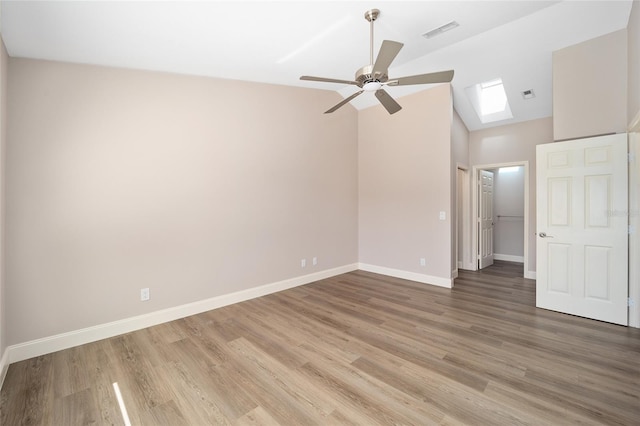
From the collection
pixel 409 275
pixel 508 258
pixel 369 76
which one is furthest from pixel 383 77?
pixel 508 258

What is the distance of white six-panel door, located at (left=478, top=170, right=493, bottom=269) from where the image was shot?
5773mm

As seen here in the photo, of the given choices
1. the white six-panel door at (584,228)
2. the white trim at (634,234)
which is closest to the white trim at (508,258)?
the white six-panel door at (584,228)

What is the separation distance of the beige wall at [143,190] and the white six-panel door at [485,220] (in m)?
3.62

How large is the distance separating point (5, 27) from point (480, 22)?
4365 mm

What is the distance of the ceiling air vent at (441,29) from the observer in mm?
3037

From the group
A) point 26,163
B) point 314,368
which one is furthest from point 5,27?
point 314,368

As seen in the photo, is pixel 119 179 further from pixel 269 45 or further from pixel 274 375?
pixel 274 375

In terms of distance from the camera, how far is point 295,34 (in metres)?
2.98

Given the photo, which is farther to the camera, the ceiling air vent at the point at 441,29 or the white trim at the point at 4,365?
Answer: the ceiling air vent at the point at 441,29

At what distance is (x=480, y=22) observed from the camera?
306cm

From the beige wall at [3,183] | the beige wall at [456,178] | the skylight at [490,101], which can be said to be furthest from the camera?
the skylight at [490,101]

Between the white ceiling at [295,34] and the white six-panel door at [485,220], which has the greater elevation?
the white ceiling at [295,34]

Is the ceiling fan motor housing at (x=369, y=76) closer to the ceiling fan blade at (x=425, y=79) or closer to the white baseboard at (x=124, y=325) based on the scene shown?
the ceiling fan blade at (x=425, y=79)

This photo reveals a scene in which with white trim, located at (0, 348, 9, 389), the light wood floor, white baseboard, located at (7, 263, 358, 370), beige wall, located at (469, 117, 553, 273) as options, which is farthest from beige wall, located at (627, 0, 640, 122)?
white trim, located at (0, 348, 9, 389)
